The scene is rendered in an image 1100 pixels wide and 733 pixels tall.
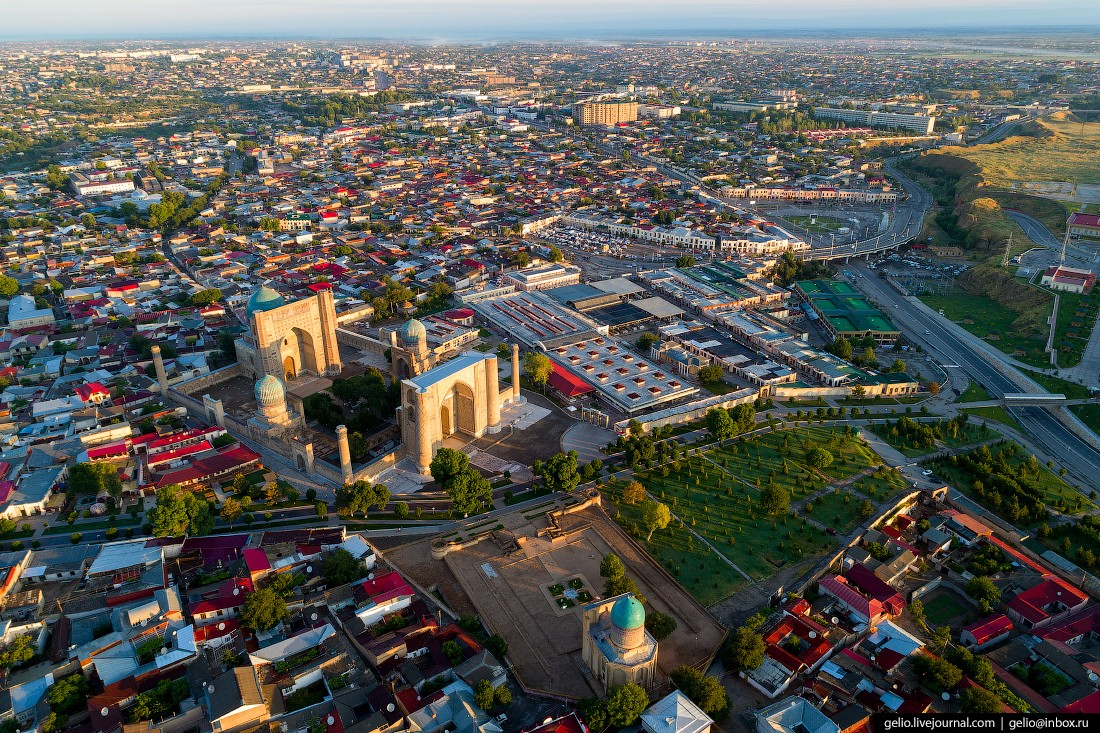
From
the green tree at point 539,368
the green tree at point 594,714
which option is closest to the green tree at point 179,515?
the green tree at point 594,714

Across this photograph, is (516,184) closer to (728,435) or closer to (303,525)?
(728,435)

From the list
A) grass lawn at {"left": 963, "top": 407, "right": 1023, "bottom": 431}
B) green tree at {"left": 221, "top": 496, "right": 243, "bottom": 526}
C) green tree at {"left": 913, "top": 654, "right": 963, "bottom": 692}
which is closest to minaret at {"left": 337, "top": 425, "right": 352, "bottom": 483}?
green tree at {"left": 221, "top": 496, "right": 243, "bottom": 526}

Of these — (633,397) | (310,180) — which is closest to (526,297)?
(633,397)

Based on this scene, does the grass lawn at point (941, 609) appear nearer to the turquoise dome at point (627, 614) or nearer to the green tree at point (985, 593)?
the green tree at point (985, 593)

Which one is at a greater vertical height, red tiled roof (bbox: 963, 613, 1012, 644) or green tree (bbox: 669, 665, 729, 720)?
green tree (bbox: 669, 665, 729, 720)

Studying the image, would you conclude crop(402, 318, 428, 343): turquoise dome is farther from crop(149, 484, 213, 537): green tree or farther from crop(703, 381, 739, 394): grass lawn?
crop(703, 381, 739, 394): grass lawn

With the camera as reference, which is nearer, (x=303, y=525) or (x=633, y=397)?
(x=303, y=525)

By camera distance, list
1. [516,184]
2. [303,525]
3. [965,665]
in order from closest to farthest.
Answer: [965,665], [303,525], [516,184]
